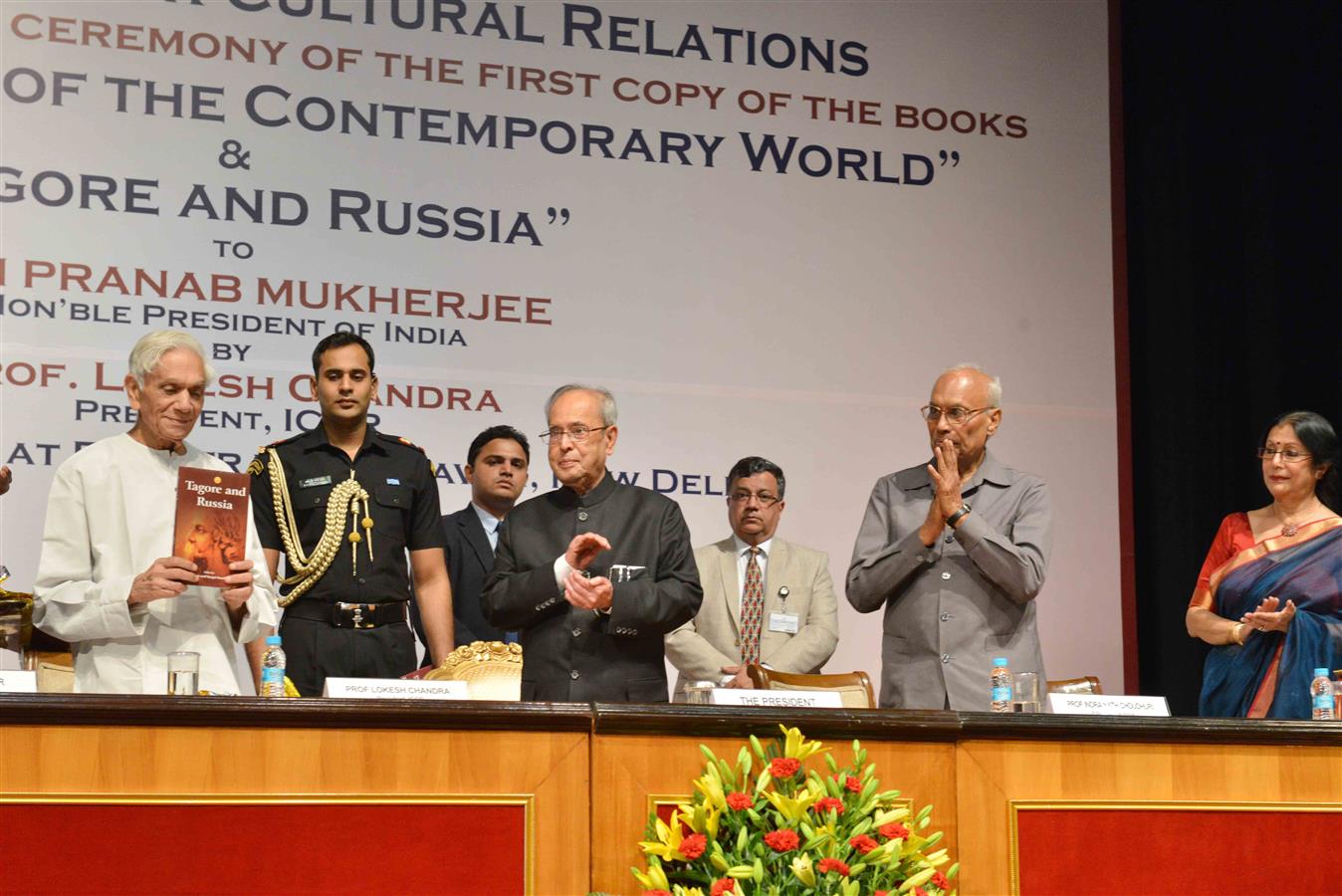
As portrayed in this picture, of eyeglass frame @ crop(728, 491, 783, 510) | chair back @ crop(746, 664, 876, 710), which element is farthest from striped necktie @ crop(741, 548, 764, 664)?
chair back @ crop(746, 664, 876, 710)

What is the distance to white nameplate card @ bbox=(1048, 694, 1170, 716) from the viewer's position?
2871 millimetres

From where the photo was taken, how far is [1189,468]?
555cm

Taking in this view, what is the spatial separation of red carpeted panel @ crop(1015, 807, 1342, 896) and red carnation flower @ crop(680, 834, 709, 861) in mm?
646

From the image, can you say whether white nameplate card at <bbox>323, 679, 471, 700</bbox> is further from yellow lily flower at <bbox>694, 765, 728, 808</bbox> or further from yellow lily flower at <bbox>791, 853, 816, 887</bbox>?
yellow lily flower at <bbox>791, 853, 816, 887</bbox>

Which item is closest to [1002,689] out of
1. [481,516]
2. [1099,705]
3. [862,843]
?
[1099,705]

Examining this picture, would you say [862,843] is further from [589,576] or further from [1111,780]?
[589,576]

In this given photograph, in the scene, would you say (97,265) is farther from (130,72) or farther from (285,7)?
(285,7)

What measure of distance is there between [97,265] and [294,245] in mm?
562

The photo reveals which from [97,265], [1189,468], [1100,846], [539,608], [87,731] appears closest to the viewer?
[87,731]

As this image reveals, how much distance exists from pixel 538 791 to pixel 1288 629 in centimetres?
217

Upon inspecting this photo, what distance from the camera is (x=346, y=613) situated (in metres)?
3.72

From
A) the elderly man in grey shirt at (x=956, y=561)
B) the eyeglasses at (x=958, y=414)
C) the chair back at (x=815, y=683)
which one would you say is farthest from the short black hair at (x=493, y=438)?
the eyeglasses at (x=958, y=414)

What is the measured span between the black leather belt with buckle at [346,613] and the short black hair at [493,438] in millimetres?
1050

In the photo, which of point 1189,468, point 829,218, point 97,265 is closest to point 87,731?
point 97,265
